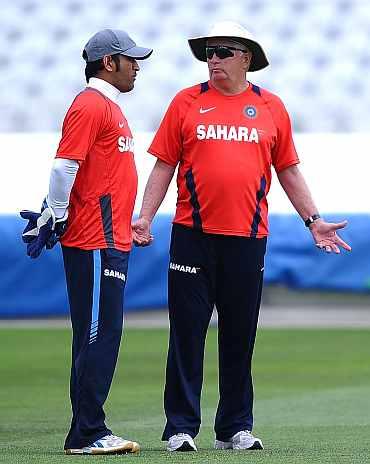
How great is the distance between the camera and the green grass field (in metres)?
5.22

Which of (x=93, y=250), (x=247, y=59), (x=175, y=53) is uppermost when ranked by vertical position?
(x=175, y=53)

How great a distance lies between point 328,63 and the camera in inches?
900

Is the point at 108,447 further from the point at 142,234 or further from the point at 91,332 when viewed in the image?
the point at 142,234

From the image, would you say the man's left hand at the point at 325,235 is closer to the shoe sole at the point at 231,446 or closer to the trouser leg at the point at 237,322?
the trouser leg at the point at 237,322

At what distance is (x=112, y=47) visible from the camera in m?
5.23

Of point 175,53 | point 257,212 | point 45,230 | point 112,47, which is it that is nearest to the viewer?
point 45,230

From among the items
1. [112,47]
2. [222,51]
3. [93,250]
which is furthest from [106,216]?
[222,51]

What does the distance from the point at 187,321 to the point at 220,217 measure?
454mm

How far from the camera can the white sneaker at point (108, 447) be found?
5090 millimetres

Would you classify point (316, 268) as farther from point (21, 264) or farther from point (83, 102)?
point (83, 102)

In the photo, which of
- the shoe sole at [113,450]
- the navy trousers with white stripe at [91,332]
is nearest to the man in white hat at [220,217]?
the shoe sole at [113,450]

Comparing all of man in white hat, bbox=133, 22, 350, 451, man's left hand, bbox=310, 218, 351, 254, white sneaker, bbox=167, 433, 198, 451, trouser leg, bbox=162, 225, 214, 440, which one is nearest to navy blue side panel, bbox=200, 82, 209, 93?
man in white hat, bbox=133, 22, 350, 451

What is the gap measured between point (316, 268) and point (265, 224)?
933cm

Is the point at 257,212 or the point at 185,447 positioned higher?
the point at 257,212
